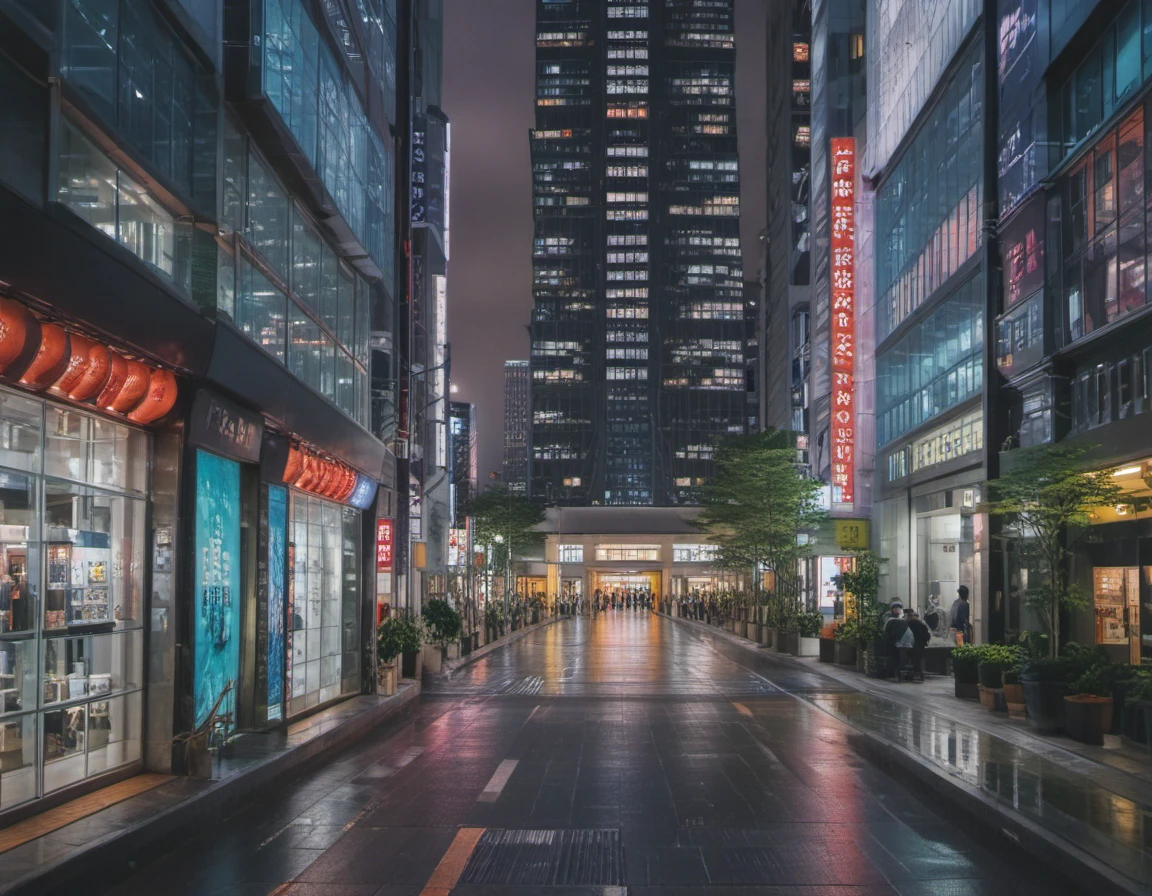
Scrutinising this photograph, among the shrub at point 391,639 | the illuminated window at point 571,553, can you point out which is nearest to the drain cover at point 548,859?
the shrub at point 391,639

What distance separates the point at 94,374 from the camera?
1182 centimetres

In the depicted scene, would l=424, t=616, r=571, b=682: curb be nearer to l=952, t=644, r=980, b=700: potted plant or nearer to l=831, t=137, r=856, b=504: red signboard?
l=952, t=644, r=980, b=700: potted plant

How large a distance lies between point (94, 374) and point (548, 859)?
6.13 meters

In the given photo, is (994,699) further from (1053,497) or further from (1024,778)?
(1024,778)

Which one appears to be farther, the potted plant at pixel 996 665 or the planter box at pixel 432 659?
the planter box at pixel 432 659

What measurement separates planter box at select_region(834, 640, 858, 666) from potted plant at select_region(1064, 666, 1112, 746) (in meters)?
17.3

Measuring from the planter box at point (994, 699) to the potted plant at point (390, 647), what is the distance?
437 inches

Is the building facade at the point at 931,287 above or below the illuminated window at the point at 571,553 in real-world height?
above

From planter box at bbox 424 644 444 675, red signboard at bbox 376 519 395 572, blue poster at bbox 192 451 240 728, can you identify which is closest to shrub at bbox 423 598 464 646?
planter box at bbox 424 644 444 675

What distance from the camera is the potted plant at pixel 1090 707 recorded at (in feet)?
56.3

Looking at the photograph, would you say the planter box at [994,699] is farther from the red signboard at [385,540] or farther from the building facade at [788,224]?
the building facade at [788,224]

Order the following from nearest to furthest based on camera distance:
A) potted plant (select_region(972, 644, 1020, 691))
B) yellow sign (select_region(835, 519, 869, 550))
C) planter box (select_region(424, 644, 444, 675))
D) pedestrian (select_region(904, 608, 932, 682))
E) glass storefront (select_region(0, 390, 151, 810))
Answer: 1. glass storefront (select_region(0, 390, 151, 810))
2. potted plant (select_region(972, 644, 1020, 691))
3. pedestrian (select_region(904, 608, 932, 682))
4. planter box (select_region(424, 644, 444, 675))
5. yellow sign (select_region(835, 519, 869, 550))

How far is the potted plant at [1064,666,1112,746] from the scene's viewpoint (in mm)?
17156

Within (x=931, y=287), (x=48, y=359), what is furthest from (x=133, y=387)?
(x=931, y=287)
